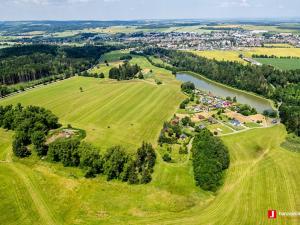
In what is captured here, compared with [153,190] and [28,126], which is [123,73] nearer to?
[28,126]

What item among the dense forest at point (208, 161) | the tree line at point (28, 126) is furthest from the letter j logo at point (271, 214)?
the tree line at point (28, 126)

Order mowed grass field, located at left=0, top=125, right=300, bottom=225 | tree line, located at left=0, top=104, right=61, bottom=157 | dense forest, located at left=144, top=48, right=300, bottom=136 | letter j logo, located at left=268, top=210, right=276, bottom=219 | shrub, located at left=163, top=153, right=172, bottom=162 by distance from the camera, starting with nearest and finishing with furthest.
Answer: mowed grass field, located at left=0, top=125, right=300, bottom=225 < letter j logo, located at left=268, top=210, right=276, bottom=219 < shrub, located at left=163, top=153, right=172, bottom=162 < tree line, located at left=0, top=104, right=61, bottom=157 < dense forest, located at left=144, top=48, right=300, bottom=136

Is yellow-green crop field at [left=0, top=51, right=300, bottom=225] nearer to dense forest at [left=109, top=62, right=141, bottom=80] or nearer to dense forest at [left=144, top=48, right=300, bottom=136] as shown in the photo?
dense forest at [left=144, top=48, right=300, bottom=136]

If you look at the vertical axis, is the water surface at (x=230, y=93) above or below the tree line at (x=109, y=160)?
below

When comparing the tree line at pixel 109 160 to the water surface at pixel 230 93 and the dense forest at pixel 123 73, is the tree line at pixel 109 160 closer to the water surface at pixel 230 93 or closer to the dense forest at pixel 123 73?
the water surface at pixel 230 93

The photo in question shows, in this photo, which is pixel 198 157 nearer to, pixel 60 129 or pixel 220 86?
pixel 60 129

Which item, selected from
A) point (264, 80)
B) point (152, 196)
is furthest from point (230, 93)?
point (152, 196)

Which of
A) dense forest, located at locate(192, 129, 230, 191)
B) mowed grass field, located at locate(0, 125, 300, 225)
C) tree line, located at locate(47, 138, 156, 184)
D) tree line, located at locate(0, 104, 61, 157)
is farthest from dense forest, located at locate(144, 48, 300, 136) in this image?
tree line, located at locate(0, 104, 61, 157)
